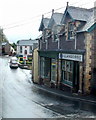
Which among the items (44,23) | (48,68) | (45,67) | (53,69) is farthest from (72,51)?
(44,23)

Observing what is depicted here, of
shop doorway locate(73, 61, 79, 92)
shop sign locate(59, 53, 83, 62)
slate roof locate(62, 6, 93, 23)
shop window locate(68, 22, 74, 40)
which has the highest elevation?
slate roof locate(62, 6, 93, 23)

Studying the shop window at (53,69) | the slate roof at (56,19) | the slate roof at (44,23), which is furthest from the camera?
the slate roof at (44,23)

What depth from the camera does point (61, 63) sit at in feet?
71.8

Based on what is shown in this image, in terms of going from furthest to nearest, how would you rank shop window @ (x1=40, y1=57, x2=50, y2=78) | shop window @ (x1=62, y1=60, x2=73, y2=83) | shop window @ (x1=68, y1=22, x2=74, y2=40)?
shop window @ (x1=40, y1=57, x2=50, y2=78), shop window @ (x1=62, y1=60, x2=73, y2=83), shop window @ (x1=68, y1=22, x2=74, y2=40)

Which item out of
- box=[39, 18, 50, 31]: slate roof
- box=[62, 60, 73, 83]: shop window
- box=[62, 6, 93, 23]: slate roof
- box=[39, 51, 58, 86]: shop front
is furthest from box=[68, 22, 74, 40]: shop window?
box=[39, 18, 50, 31]: slate roof

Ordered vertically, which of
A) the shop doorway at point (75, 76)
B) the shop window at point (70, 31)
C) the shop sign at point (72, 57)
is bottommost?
the shop doorway at point (75, 76)

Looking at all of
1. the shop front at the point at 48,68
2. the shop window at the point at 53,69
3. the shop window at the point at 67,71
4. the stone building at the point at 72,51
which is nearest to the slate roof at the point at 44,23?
the stone building at the point at 72,51

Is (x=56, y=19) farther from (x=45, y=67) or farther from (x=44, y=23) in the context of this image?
(x=45, y=67)

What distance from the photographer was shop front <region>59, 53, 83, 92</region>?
18.6 metres

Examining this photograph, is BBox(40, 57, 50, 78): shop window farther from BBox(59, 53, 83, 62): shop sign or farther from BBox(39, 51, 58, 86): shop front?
BBox(59, 53, 83, 62): shop sign

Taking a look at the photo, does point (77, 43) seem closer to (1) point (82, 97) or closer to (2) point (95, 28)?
(2) point (95, 28)

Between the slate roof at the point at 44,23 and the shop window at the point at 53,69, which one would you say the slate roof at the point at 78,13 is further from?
the slate roof at the point at 44,23

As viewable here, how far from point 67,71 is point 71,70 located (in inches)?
29.3

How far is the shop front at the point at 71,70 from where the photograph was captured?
61.0ft
